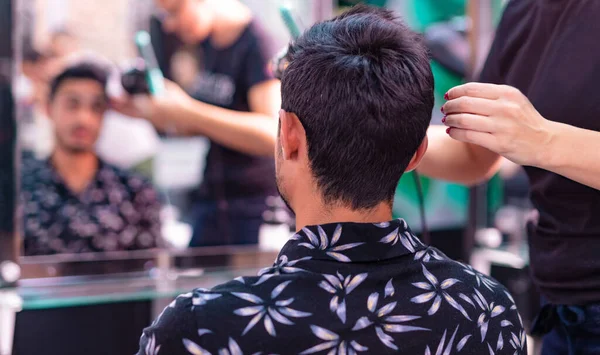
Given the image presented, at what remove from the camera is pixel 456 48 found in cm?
238

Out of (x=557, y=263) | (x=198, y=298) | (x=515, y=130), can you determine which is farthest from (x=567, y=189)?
(x=198, y=298)

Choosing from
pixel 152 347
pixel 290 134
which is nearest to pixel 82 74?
pixel 290 134

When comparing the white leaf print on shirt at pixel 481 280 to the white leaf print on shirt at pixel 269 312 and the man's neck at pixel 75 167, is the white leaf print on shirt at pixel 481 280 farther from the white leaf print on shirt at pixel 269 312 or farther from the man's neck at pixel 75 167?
the man's neck at pixel 75 167

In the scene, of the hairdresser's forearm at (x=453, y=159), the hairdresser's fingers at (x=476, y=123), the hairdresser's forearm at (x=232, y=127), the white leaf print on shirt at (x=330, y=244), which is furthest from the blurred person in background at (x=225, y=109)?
the white leaf print on shirt at (x=330, y=244)

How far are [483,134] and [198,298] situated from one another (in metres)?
0.51

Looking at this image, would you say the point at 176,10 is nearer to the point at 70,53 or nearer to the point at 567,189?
the point at 70,53

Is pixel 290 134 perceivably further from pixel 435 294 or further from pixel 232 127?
pixel 232 127

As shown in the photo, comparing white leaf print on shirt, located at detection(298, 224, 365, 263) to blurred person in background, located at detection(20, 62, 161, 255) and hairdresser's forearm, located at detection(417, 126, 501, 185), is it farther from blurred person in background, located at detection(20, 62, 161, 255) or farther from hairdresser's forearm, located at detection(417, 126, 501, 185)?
blurred person in background, located at detection(20, 62, 161, 255)

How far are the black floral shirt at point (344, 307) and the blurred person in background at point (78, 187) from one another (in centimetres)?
92

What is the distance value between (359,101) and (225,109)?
1031 mm

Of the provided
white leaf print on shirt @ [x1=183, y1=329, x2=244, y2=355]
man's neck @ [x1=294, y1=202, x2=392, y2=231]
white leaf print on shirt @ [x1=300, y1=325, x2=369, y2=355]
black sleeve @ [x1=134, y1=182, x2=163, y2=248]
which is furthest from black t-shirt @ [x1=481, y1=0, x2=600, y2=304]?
black sleeve @ [x1=134, y1=182, x2=163, y2=248]

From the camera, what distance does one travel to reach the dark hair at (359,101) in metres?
0.87

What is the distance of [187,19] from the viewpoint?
5.81 ft

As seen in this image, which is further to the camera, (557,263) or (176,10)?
(176,10)
